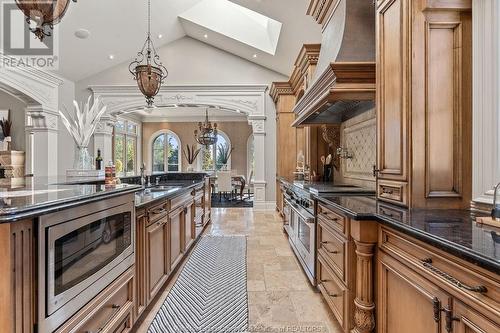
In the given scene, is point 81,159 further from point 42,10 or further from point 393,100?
point 393,100

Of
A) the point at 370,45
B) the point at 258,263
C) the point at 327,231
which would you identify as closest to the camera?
the point at 327,231

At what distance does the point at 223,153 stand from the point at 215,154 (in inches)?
14.6

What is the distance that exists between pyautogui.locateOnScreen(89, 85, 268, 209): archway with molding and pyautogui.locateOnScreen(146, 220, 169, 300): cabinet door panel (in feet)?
16.8

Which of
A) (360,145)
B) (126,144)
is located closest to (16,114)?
(126,144)

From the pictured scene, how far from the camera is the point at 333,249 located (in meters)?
2.16

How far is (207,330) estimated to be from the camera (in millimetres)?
2121

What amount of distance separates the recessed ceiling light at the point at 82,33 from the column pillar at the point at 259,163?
4032mm

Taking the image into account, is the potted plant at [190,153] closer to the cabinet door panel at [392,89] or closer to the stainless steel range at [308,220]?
the stainless steel range at [308,220]

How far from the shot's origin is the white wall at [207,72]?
775 cm

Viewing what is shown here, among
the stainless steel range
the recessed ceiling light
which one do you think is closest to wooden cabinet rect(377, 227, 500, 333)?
the stainless steel range

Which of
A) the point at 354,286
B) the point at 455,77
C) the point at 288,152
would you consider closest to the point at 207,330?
the point at 354,286

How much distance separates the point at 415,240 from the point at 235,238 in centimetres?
366

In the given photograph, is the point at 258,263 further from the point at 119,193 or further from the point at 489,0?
the point at 489,0

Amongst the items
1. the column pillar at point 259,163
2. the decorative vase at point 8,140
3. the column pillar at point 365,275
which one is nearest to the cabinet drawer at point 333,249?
the column pillar at point 365,275
